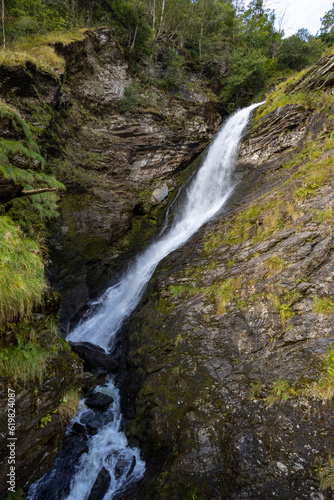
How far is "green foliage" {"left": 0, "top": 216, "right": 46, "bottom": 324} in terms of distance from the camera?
384 centimetres

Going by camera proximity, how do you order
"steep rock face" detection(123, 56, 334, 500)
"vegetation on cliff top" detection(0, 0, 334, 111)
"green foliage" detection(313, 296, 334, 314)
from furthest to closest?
1. "vegetation on cliff top" detection(0, 0, 334, 111)
2. "green foliage" detection(313, 296, 334, 314)
3. "steep rock face" detection(123, 56, 334, 500)

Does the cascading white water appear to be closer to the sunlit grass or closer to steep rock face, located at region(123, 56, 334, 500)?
steep rock face, located at region(123, 56, 334, 500)

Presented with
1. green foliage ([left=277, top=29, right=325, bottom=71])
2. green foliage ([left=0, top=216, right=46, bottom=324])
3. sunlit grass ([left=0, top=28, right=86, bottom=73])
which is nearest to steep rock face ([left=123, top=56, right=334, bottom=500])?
green foliage ([left=0, top=216, right=46, bottom=324])

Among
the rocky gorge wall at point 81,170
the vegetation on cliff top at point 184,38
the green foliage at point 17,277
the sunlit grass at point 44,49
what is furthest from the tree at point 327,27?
the green foliage at point 17,277

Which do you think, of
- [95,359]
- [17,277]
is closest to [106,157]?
[95,359]

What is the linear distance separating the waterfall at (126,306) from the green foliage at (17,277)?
429cm

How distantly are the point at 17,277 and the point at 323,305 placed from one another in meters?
6.21

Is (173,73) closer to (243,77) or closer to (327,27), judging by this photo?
(243,77)

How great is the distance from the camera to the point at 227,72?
20.9 metres

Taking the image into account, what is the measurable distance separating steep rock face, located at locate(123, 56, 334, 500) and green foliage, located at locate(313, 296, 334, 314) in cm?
2

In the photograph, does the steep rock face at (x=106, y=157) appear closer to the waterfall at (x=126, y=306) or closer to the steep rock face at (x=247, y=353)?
the waterfall at (x=126, y=306)

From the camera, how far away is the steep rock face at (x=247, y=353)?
416 cm

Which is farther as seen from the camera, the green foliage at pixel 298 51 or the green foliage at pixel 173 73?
the green foliage at pixel 298 51

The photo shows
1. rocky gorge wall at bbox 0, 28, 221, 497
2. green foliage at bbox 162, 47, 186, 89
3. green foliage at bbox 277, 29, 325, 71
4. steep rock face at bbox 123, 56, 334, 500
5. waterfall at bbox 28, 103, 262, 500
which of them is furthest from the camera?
green foliage at bbox 277, 29, 325, 71
